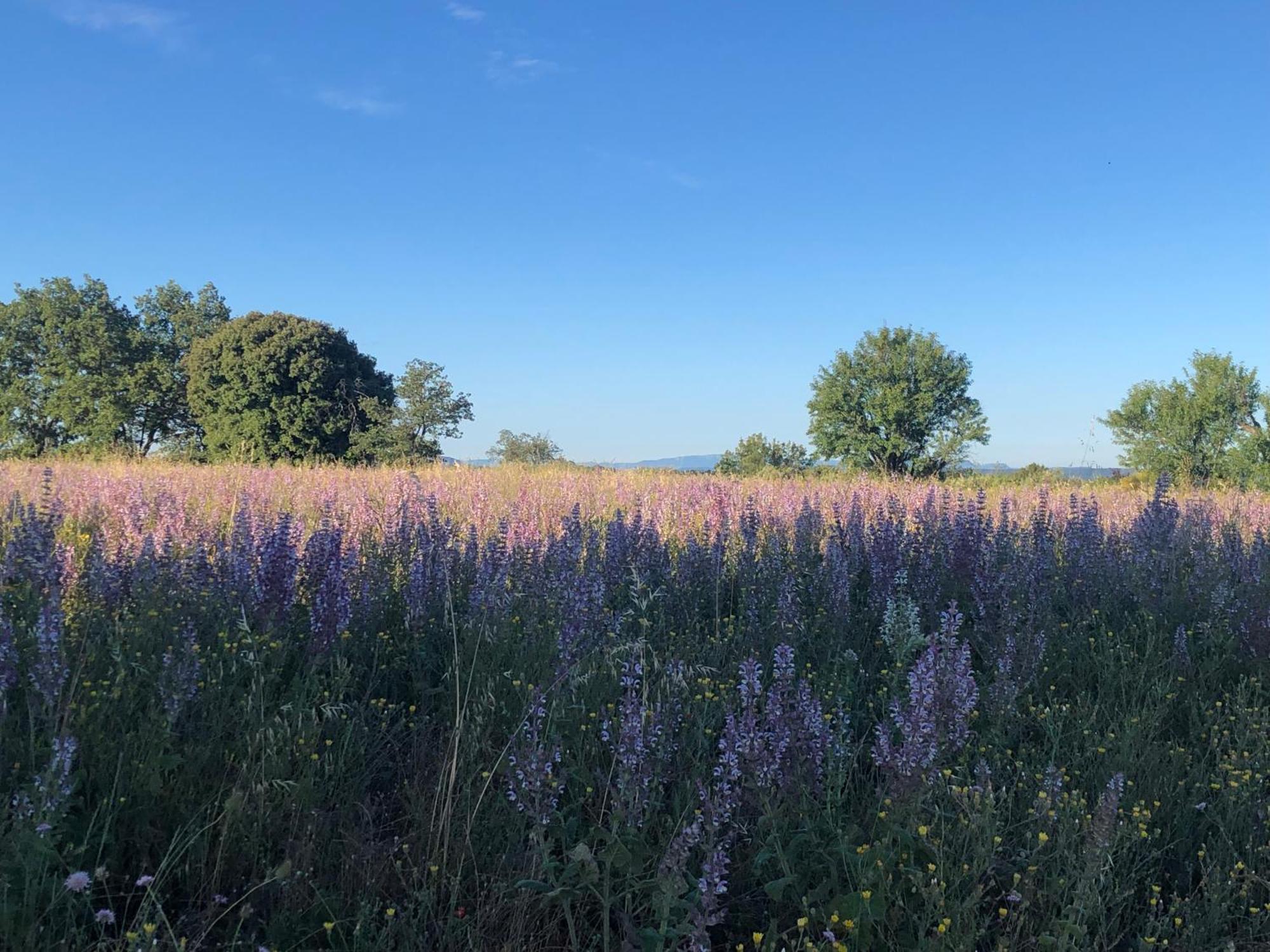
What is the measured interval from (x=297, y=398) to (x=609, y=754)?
37431 mm

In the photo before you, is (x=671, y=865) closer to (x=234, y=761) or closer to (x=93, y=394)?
(x=234, y=761)

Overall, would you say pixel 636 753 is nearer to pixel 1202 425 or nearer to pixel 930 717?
pixel 930 717

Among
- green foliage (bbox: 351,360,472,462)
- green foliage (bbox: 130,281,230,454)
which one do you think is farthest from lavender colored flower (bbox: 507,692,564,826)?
green foliage (bbox: 130,281,230,454)

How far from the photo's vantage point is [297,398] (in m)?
36.2

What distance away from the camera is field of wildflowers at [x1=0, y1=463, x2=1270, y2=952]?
2.08 meters

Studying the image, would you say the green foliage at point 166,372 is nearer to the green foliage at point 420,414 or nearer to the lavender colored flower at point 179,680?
the green foliage at point 420,414

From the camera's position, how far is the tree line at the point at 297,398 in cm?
3159

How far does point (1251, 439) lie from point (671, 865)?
118 feet

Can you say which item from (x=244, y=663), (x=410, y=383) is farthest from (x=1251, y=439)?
(x=244, y=663)

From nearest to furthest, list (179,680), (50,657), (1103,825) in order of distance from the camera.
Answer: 1. (1103,825)
2. (50,657)
3. (179,680)

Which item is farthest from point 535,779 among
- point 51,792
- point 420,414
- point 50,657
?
point 420,414

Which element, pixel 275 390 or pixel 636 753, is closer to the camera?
pixel 636 753

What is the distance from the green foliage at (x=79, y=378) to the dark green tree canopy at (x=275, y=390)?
5.13 m

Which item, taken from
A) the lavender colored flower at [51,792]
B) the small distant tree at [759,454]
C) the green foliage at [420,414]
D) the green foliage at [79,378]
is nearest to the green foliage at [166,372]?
the green foliage at [79,378]
